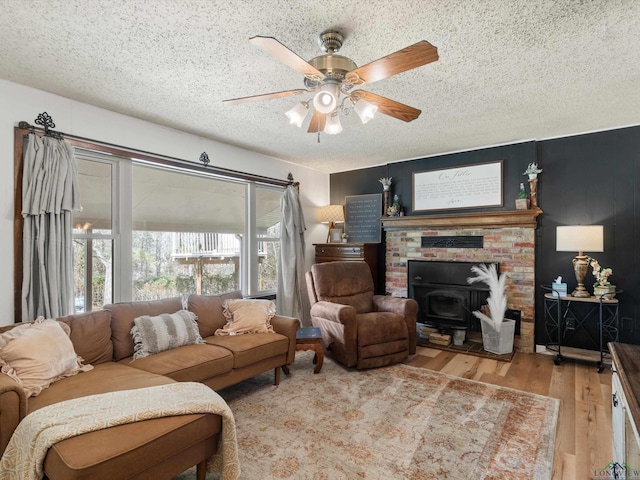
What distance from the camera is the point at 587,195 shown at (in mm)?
3742

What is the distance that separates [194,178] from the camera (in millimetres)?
3963

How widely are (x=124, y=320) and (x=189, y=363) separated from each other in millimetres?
672

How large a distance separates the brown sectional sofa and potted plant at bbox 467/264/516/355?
7.41 ft

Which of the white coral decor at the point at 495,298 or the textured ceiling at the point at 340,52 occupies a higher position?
the textured ceiling at the point at 340,52

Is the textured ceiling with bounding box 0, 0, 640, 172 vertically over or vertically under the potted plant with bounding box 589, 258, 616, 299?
over

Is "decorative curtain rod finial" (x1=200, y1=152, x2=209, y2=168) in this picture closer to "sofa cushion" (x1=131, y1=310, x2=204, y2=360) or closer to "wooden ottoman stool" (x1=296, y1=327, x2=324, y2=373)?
"sofa cushion" (x1=131, y1=310, x2=204, y2=360)

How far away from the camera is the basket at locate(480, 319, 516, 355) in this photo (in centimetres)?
390

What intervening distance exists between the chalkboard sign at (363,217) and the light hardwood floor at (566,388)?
1.85m

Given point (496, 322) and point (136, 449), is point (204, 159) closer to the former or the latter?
point (136, 449)

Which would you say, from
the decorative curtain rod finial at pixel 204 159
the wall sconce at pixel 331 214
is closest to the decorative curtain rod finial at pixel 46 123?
the decorative curtain rod finial at pixel 204 159

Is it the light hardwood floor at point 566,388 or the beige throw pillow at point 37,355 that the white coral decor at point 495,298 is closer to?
the light hardwood floor at point 566,388

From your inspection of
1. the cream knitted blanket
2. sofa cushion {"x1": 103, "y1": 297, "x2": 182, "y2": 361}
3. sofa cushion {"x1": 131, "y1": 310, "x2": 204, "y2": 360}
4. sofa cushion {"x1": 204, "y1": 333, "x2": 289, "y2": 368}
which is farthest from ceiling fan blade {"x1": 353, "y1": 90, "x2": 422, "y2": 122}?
sofa cushion {"x1": 103, "y1": 297, "x2": 182, "y2": 361}

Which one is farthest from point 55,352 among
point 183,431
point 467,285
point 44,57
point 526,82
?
point 467,285

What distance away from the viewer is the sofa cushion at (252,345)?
2.77 meters
